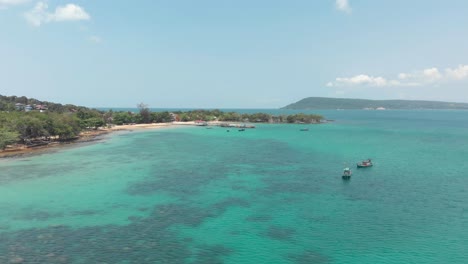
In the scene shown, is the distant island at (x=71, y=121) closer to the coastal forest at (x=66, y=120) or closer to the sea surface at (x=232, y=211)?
the coastal forest at (x=66, y=120)

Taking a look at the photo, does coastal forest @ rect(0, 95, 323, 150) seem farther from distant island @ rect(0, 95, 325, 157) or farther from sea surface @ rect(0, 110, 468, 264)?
sea surface @ rect(0, 110, 468, 264)

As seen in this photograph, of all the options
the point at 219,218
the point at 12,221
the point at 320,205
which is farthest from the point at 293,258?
the point at 12,221

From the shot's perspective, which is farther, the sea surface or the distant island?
the distant island

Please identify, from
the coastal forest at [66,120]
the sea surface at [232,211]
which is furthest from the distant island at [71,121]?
the sea surface at [232,211]

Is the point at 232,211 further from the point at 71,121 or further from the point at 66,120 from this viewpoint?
the point at 71,121

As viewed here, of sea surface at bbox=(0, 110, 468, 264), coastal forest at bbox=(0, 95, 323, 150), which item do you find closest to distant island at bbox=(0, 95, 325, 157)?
coastal forest at bbox=(0, 95, 323, 150)

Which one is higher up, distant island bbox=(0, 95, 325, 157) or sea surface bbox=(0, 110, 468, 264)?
distant island bbox=(0, 95, 325, 157)
